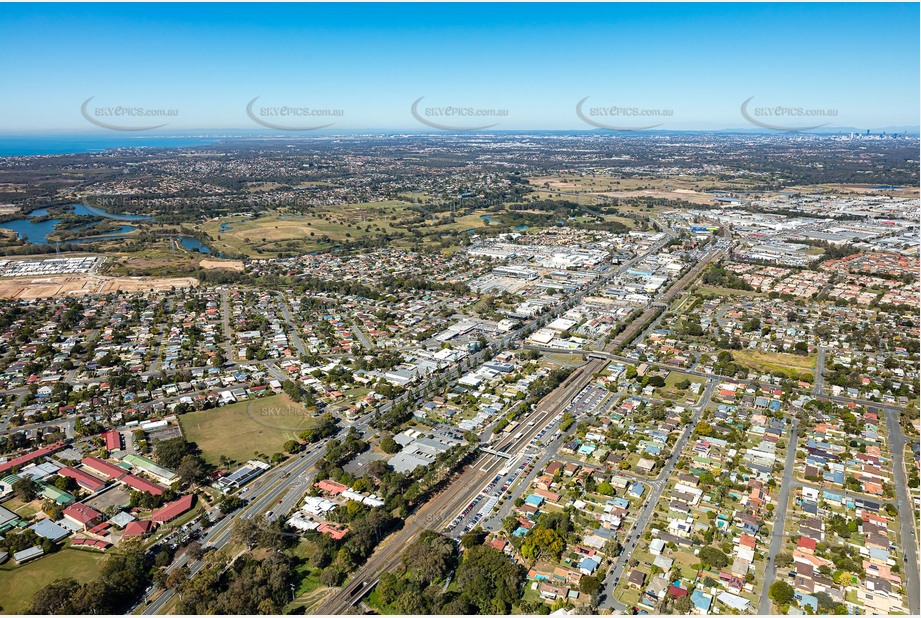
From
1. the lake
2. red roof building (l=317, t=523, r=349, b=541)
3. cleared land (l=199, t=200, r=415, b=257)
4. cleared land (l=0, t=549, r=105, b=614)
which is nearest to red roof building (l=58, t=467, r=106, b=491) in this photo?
cleared land (l=0, t=549, r=105, b=614)

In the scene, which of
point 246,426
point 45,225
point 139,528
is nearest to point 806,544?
point 139,528

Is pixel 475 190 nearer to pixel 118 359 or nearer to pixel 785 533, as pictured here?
pixel 118 359

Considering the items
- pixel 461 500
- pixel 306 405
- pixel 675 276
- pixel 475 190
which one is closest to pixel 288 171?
pixel 475 190

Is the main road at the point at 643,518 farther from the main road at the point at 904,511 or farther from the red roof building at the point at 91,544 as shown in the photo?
the red roof building at the point at 91,544

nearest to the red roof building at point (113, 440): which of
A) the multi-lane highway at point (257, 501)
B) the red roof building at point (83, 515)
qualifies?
the red roof building at point (83, 515)

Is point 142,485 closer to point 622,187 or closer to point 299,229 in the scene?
point 299,229

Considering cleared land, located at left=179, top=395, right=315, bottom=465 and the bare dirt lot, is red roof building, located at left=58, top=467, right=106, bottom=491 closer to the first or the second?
cleared land, located at left=179, top=395, right=315, bottom=465
